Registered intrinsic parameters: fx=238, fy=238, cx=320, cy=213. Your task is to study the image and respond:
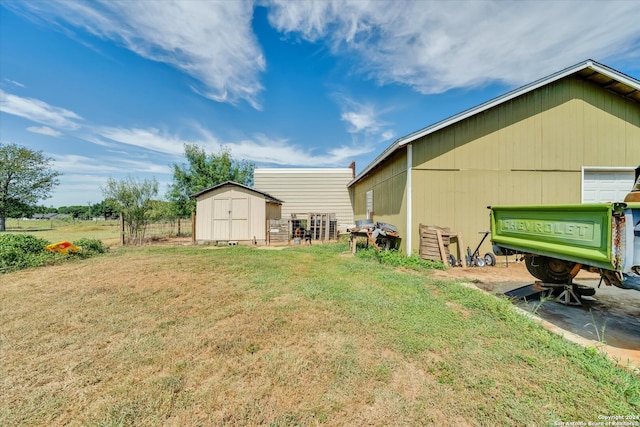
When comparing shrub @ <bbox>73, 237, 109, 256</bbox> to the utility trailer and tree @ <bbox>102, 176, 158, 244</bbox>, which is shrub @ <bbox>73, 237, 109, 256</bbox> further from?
the utility trailer

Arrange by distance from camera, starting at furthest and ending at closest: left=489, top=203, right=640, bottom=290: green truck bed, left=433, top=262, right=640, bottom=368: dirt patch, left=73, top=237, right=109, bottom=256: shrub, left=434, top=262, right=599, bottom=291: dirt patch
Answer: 1. left=73, top=237, right=109, bottom=256: shrub
2. left=434, top=262, right=599, bottom=291: dirt patch
3. left=433, top=262, right=640, bottom=368: dirt patch
4. left=489, top=203, right=640, bottom=290: green truck bed

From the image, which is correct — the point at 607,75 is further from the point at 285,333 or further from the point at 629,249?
the point at 285,333

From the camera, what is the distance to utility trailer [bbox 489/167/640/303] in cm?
245

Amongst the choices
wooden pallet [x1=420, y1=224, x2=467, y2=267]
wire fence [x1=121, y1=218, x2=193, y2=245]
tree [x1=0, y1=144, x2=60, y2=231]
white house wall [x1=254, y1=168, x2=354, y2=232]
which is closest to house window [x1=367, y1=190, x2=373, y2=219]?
wooden pallet [x1=420, y1=224, x2=467, y2=267]

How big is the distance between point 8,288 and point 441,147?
11.1m

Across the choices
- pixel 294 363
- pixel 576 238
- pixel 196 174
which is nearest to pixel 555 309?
pixel 576 238

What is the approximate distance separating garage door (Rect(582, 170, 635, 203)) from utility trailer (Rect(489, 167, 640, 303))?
17.8 feet

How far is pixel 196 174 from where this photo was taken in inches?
786

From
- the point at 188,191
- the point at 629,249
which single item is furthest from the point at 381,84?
the point at 188,191

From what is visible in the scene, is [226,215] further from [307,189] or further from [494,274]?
[494,274]

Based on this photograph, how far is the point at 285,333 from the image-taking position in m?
2.98

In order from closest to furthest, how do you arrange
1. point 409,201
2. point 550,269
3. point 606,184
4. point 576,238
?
point 576,238
point 550,269
point 409,201
point 606,184

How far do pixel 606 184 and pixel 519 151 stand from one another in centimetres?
308

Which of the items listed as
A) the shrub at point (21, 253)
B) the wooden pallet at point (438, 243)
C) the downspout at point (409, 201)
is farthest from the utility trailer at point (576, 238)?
the shrub at point (21, 253)
